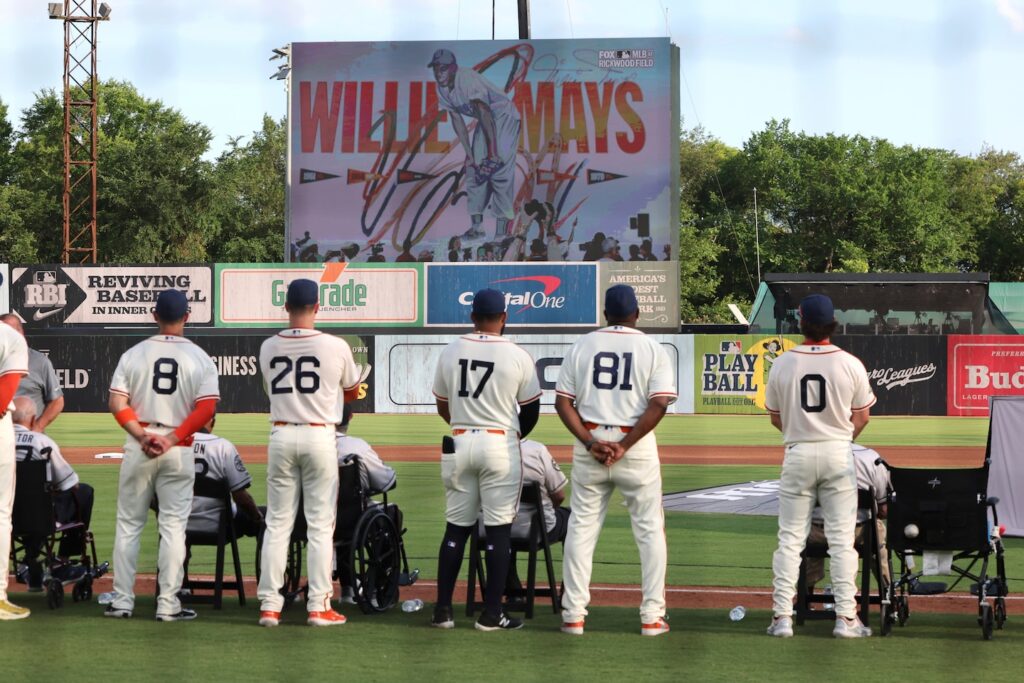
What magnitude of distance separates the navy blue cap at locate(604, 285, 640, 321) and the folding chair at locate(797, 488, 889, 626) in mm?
1468

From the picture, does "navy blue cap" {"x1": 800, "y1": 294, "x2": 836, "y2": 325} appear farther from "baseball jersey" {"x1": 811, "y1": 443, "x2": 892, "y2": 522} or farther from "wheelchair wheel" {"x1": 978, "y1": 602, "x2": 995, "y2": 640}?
"wheelchair wheel" {"x1": 978, "y1": 602, "x2": 995, "y2": 640}

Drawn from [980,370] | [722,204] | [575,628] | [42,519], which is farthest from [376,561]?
[722,204]

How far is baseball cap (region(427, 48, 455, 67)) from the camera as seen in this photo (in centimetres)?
3055

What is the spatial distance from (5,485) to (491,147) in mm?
23800

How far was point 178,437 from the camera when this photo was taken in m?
6.88

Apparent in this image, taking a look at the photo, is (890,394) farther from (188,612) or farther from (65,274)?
(188,612)

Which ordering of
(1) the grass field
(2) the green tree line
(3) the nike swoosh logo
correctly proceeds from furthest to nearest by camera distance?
(2) the green tree line < (3) the nike swoosh logo < (1) the grass field

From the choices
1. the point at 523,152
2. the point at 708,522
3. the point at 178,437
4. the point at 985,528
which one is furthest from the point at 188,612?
the point at 523,152

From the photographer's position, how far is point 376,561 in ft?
23.6

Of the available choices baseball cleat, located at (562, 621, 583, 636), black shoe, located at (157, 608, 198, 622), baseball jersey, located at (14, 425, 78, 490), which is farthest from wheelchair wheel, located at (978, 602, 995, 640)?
baseball jersey, located at (14, 425, 78, 490)

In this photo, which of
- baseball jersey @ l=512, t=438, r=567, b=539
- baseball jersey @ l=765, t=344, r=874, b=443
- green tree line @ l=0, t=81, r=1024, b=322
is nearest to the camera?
baseball jersey @ l=765, t=344, r=874, b=443

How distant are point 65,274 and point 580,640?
28.1 meters

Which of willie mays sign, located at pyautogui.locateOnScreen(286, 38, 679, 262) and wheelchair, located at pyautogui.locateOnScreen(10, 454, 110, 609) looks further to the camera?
willie mays sign, located at pyautogui.locateOnScreen(286, 38, 679, 262)

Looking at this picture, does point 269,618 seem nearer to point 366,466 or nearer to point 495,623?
point 366,466
